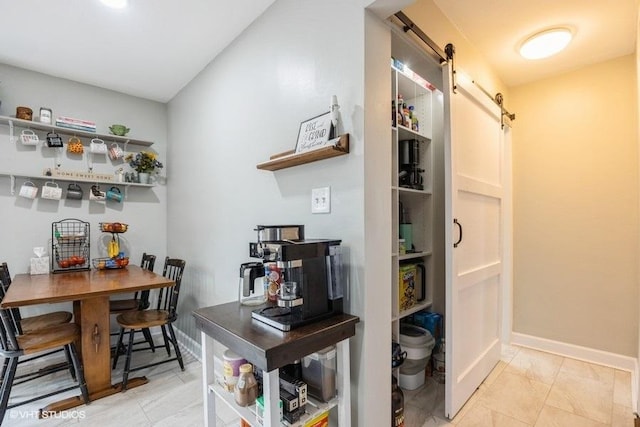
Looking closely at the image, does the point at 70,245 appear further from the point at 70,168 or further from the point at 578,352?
the point at 578,352

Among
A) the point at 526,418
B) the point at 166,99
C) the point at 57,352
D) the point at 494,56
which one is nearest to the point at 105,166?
the point at 166,99

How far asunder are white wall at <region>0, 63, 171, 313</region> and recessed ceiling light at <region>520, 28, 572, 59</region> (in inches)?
143

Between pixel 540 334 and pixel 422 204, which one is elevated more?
pixel 422 204

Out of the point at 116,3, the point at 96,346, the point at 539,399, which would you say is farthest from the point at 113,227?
the point at 539,399

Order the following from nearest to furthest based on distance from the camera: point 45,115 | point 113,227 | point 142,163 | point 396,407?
point 396,407
point 45,115
point 113,227
point 142,163

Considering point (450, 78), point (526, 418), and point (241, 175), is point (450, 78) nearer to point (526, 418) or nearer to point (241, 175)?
point (241, 175)

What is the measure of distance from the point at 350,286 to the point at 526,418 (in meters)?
1.53

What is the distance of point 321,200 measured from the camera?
5.25ft

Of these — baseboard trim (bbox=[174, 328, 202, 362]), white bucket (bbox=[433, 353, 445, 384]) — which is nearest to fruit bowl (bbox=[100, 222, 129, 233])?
baseboard trim (bbox=[174, 328, 202, 362])

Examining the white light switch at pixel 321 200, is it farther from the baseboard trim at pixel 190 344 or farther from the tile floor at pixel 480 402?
the baseboard trim at pixel 190 344

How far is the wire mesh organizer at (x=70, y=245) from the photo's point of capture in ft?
9.30

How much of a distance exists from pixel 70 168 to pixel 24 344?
1.76 metres

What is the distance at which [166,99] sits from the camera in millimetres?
3424

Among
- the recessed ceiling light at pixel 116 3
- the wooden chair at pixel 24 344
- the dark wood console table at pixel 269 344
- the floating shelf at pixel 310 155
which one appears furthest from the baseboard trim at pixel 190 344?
the recessed ceiling light at pixel 116 3
